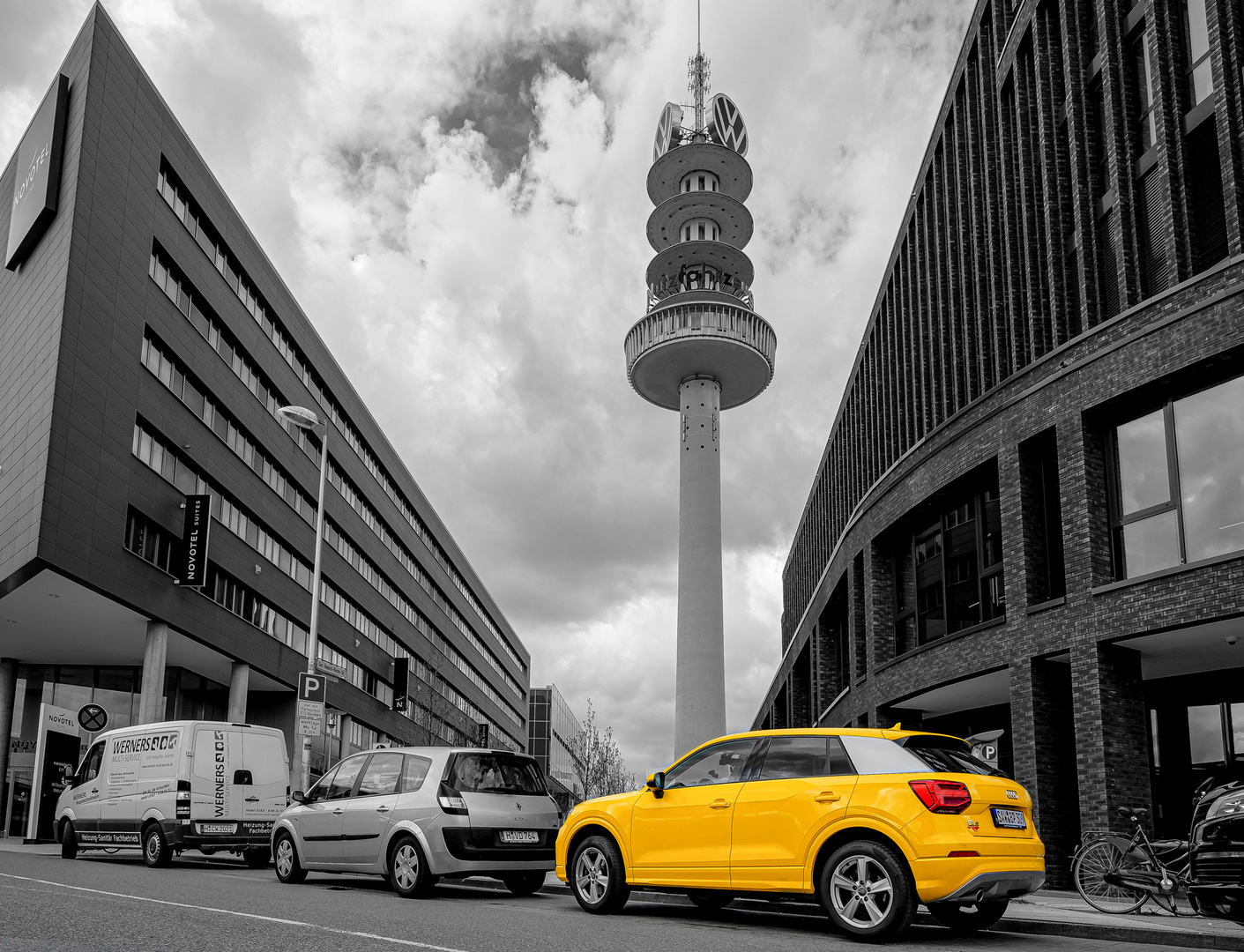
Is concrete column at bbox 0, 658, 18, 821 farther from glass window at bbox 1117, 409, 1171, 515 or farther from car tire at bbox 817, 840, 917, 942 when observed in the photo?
car tire at bbox 817, 840, 917, 942

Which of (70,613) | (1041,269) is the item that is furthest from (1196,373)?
(70,613)

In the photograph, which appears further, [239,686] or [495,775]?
[239,686]

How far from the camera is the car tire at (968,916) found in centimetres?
889

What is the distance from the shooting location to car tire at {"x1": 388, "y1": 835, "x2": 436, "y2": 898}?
451 inches

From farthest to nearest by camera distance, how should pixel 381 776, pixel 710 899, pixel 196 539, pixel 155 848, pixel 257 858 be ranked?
pixel 196 539, pixel 257 858, pixel 155 848, pixel 381 776, pixel 710 899

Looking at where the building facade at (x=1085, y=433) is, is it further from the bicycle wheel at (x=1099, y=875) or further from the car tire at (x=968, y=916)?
the car tire at (x=968, y=916)

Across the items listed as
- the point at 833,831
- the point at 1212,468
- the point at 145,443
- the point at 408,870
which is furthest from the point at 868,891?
the point at 145,443

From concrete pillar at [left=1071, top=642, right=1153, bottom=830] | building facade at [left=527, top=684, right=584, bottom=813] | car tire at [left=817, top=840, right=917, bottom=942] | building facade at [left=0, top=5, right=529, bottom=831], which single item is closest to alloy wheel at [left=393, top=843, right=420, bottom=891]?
car tire at [left=817, top=840, right=917, bottom=942]

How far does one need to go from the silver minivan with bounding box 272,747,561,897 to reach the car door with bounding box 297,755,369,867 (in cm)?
1

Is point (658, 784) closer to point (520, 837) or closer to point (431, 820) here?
point (520, 837)

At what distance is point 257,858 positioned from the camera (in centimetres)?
1797

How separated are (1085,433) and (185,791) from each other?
1386cm

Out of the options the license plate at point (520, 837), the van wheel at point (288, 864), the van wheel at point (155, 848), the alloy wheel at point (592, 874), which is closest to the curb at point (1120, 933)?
the alloy wheel at point (592, 874)

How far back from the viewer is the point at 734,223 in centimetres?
4572
